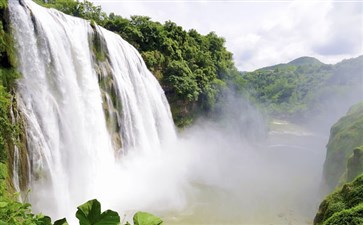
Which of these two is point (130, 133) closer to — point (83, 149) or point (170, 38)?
point (83, 149)

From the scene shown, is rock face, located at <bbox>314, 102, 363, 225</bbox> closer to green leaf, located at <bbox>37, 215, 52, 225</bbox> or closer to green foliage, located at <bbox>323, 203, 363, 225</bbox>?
green foliage, located at <bbox>323, 203, 363, 225</bbox>

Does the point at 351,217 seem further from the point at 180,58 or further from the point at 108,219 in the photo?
the point at 180,58

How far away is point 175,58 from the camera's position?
28.8 metres

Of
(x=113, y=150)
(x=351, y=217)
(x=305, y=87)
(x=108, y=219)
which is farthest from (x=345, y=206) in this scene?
(x=305, y=87)

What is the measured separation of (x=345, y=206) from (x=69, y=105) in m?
10.1

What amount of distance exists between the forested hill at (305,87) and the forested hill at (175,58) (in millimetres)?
17353

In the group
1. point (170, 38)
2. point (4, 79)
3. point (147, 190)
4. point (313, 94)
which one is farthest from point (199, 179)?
point (313, 94)

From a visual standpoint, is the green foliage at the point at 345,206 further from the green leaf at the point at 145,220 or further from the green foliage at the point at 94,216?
the green foliage at the point at 94,216

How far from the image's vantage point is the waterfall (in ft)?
36.5

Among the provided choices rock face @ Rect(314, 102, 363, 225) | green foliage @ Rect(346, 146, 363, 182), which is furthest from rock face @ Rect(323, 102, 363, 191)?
green foliage @ Rect(346, 146, 363, 182)

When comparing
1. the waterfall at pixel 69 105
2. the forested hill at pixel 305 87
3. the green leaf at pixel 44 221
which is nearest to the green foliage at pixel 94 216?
the green leaf at pixel 44 221

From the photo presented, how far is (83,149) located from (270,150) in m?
26.0

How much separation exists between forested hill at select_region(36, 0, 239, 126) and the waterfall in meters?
7.81

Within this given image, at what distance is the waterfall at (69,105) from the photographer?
438 inches
